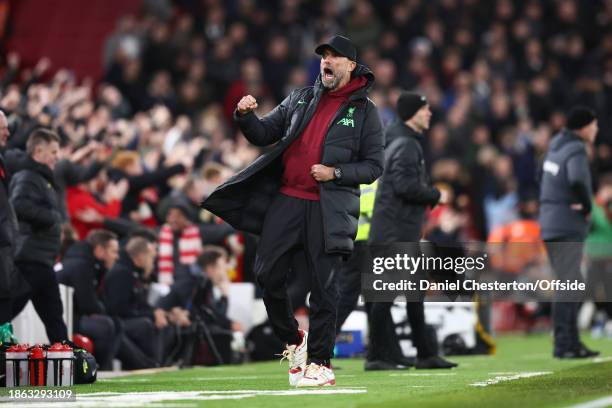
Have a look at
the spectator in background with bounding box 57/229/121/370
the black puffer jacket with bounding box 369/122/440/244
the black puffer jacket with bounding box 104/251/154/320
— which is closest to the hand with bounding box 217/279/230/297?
the black puffer jacket with bounding box 104/251/154/320

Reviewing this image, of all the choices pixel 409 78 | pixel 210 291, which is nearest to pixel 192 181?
pixel 210 291

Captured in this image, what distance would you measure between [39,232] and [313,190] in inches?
121

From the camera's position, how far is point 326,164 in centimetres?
1063

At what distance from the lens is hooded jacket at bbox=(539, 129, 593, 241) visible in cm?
1473

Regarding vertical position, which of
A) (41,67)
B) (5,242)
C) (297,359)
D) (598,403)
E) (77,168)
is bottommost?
(598,403)

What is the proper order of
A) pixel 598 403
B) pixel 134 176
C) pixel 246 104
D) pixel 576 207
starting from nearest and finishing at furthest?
pixel 598 403 → pixel 246 104 → pixel 576 207 → pixel 134 176

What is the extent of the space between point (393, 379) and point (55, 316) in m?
3.00

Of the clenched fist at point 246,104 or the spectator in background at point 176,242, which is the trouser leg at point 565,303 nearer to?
the spectator in background at point 176,242

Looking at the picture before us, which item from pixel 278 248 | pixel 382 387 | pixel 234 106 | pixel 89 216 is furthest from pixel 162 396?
pixel 234 106

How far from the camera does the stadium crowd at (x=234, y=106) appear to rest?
52.7 ft

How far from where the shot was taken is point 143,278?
15250 mm

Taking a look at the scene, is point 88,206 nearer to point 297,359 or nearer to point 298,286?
point 298,286

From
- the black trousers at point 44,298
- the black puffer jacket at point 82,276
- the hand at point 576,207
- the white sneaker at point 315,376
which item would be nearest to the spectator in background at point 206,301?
Result: the black puffer jacket at point 82,276

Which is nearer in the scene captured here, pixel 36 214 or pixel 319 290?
pixel 319 290
